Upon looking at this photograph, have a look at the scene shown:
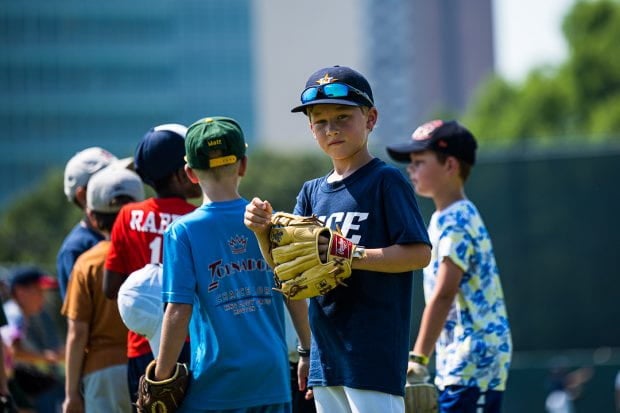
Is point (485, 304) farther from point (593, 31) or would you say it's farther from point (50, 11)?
point (50, 11)

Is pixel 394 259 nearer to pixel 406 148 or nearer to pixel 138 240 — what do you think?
pixel 138 240

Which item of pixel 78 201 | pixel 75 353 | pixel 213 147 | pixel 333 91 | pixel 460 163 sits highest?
pixel 333 91

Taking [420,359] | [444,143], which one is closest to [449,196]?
[444,143]

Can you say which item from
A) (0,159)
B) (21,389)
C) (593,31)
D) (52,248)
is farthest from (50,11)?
(21,389)

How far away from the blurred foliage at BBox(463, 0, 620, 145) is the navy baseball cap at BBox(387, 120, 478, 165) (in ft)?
152

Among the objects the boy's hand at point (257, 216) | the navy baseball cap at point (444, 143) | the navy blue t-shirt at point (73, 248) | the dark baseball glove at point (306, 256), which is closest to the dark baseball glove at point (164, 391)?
the dark baseball glove at point (306, 256)

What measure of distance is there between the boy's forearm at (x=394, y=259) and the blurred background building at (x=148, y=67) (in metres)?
104

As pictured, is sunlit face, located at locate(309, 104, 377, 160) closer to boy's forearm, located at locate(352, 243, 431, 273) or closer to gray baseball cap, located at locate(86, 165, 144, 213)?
boy's forearm, located at locate(352, 243, 431, 273)

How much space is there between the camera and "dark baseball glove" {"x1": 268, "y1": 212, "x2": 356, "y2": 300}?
4738mm

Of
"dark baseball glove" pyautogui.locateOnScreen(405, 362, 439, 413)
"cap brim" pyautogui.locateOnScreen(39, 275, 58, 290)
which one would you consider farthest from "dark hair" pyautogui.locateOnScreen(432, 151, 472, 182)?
"cap brim" pyautogui.locateOnScreen(39, 275, 58, 290)

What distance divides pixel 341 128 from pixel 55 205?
56.6 metres

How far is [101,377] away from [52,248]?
48.7 ft

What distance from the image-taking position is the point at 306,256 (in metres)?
4.77

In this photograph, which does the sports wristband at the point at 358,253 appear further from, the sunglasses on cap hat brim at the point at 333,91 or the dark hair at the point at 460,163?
the dark hair at the point at 460,163
